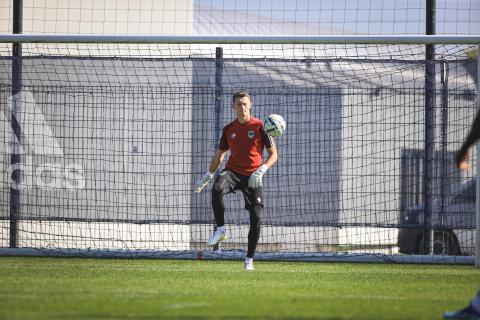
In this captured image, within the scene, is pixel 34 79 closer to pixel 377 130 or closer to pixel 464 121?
pixel 377 130

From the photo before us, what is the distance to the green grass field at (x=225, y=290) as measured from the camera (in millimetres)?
7770

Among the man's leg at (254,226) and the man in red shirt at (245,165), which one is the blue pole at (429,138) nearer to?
the man in red shirt at (245,165)

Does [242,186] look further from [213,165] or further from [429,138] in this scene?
[429,138]

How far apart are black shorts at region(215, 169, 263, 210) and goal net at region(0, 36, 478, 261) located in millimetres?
2437

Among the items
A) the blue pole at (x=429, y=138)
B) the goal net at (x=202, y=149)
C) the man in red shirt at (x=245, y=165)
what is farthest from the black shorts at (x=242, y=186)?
the blue pole at (x=429, y=138)

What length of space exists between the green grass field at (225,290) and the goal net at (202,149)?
1675 mm

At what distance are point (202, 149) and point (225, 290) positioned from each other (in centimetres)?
601

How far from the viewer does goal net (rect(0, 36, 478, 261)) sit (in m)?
15.0

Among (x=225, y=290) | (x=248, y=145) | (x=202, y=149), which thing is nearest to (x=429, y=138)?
(x=248, y=145)

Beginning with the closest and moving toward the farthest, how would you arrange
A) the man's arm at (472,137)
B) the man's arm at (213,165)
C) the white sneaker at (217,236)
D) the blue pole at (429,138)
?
the man's arm at (472,137) → the white sneaker at (217,236) → the man's arm at (213,165) → the blue pole at (429,138)

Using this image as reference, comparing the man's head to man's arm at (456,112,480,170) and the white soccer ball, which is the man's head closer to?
the white soccer ball

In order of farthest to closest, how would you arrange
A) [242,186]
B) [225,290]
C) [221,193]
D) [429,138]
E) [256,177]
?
1. [429,138]
2. [242,186]
3. [221,193]
4. [256,177]
5. [225,290]

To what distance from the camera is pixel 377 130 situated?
15.1 m

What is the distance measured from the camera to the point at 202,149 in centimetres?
1527
